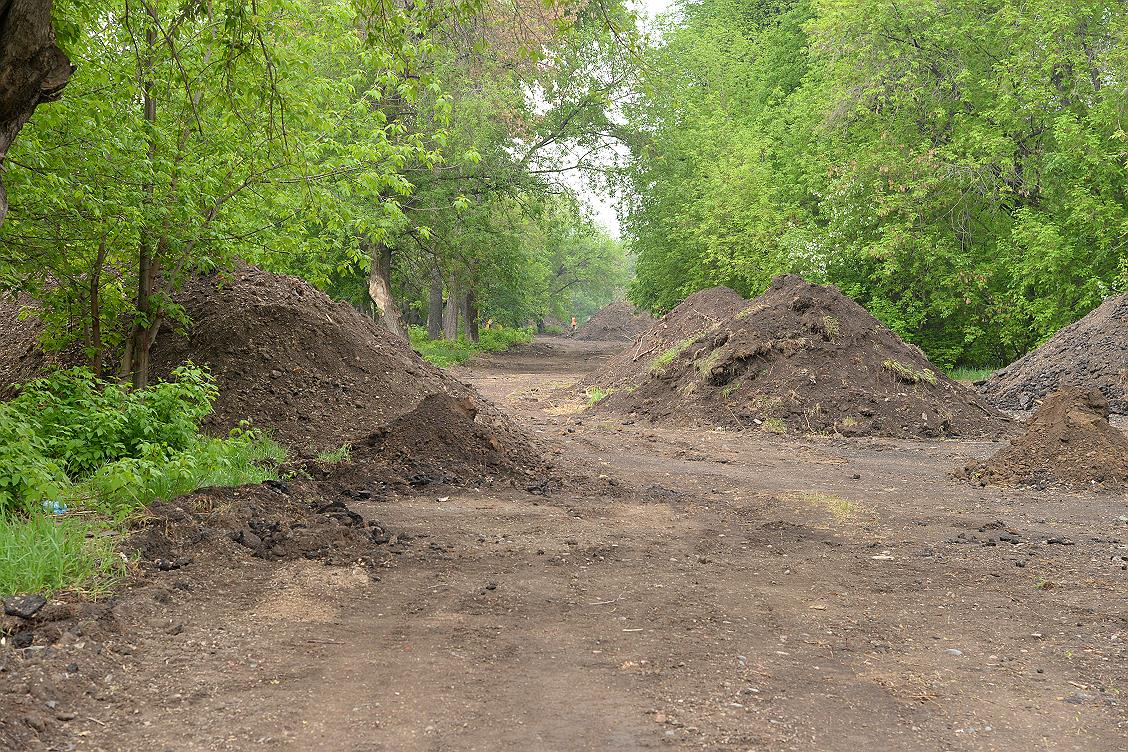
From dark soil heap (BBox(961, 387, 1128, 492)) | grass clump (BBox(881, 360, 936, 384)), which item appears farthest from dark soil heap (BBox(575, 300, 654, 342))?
dark soil heap (BBox(961, 387, 1128, 492))

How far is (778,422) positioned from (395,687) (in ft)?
39.4

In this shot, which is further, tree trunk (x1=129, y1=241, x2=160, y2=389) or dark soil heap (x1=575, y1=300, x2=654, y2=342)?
dark soil heap (x1=575, y1=300, x2=654, y2=342)

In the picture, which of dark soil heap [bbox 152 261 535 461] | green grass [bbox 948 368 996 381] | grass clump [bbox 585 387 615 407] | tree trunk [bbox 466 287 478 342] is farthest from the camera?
tree trunk [bbox 466 287 478 342]

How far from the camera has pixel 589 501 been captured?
901 cm

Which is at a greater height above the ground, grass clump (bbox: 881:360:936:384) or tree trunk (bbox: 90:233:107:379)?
tree trunk (bbox: 90:233:107:379)

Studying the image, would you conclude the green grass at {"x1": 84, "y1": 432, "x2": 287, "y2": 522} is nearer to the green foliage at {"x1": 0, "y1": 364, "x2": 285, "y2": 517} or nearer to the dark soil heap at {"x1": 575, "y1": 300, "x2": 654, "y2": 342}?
the green foliage at {"x1": 0, "y1": 364, "x2": 285, "y2": 517}

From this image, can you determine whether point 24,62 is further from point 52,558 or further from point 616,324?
point 616,324

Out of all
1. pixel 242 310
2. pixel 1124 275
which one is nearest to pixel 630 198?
pixel 1124 275

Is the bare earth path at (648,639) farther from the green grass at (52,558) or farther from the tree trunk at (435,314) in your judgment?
the tree trunk at (435,314)

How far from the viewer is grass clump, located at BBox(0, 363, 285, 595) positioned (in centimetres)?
485

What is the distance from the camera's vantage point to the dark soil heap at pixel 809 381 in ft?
50.1

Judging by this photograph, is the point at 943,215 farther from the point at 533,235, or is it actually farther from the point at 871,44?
the point at 533,235

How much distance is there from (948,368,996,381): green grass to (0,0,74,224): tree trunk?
22285 mm

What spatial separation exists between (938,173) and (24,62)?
23099 mm
